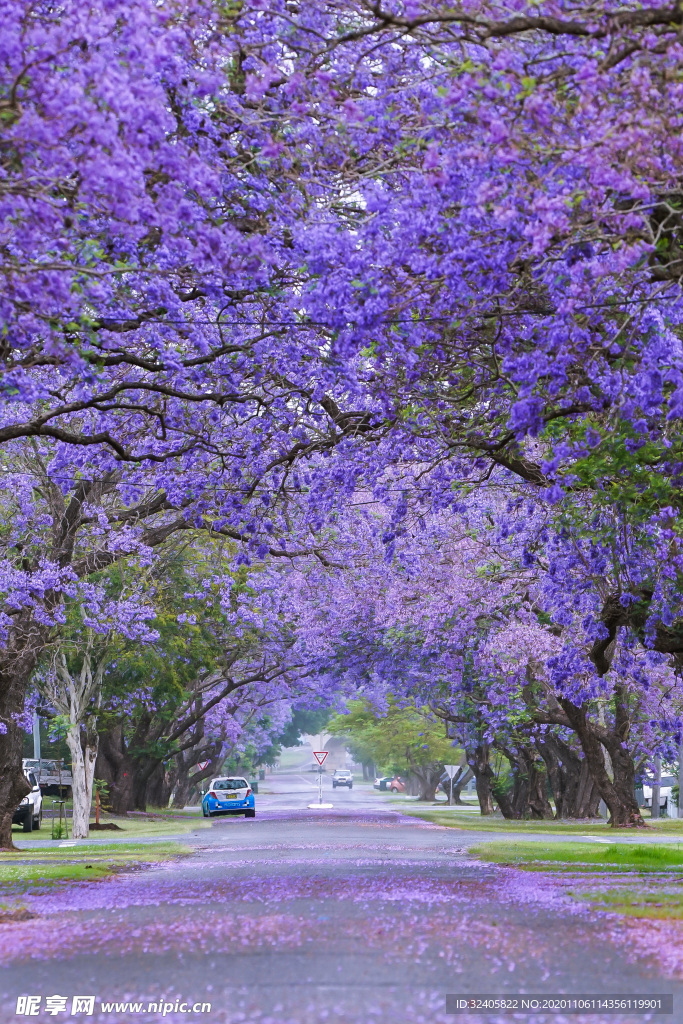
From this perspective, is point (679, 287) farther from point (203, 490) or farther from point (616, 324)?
point (203, 490)

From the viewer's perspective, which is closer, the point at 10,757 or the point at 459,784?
the point at 10,757

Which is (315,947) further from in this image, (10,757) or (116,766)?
(116,766)

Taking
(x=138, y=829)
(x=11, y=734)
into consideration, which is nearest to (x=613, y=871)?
(x=11, y=734)

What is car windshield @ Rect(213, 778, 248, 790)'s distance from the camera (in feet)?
159

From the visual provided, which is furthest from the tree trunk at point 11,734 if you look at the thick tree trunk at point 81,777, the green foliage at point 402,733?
the green foliage at point 402,733

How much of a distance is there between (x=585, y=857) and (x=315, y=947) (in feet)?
39.7

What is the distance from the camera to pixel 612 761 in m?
34.8

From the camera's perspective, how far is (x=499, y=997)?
291 inches

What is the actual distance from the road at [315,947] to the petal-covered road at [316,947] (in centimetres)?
2

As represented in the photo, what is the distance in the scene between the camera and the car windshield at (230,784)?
48312mm

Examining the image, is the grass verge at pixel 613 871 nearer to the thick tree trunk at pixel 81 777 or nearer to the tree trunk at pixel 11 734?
the tree trunk at pixel 11 734

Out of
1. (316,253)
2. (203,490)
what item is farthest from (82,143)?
(203,490)

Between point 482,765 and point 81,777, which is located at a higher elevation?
point 482,765

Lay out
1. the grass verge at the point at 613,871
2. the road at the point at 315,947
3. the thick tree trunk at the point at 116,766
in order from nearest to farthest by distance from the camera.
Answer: the road at the point at 315,947 → the grass verge at the point at 613,871 → the thick tree trunk at the point at 116,766
